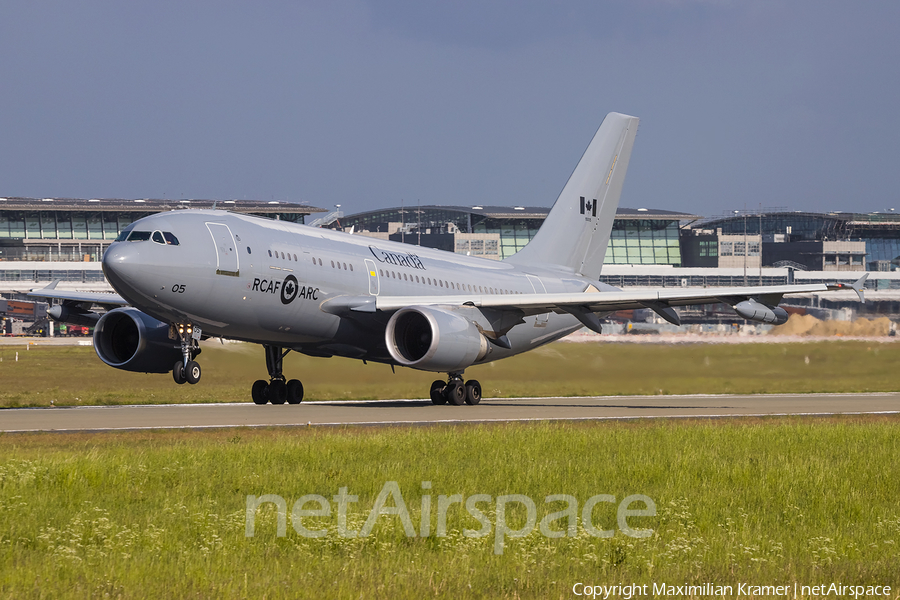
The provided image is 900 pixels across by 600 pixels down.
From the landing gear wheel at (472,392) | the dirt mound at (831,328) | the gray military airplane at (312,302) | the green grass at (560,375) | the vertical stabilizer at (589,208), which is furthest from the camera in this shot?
the dirt mound at (831,328)

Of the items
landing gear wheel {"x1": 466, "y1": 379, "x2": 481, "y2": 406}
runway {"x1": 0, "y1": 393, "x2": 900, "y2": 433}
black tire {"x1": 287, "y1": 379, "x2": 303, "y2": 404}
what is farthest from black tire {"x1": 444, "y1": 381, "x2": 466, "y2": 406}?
black tire {"x1": 287, "y1": 379, "x2": 303, "y2": 404}

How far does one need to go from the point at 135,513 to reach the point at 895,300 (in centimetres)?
6134

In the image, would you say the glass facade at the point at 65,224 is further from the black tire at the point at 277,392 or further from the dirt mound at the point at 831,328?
the black tire at the point at 277,392

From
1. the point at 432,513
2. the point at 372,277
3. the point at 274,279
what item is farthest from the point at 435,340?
the point at 432,513

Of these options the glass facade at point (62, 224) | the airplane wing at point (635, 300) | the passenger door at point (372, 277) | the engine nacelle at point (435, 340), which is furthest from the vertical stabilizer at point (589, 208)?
the glass facade at point (62, 224)

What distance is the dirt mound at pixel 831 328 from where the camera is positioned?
140ft

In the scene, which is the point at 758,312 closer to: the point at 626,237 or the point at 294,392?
the point at 294,392

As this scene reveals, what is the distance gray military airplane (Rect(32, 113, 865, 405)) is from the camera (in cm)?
2372

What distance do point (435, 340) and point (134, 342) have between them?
337 inches

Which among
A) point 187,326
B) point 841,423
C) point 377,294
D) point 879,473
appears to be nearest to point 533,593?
point 879,473

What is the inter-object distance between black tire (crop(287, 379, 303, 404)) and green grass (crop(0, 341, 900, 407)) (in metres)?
1.81

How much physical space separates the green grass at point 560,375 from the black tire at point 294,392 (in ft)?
5.92

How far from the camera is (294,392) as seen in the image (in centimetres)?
2934

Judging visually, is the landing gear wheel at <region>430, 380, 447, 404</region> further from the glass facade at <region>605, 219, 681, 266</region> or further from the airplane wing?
the glass facade at <region>605, 219, 681, 266</region>
